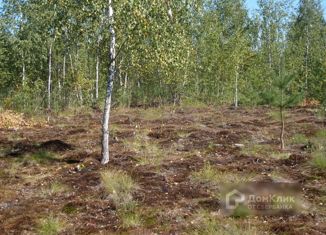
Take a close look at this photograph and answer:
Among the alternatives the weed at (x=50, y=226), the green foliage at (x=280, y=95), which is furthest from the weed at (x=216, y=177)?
the green foliage at (x=280, y=95)

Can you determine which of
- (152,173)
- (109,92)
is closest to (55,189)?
(152,173)

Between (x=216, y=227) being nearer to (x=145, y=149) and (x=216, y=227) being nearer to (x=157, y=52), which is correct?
(x=157, y=52)

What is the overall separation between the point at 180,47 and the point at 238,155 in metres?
4.51

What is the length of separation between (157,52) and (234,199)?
248 inches

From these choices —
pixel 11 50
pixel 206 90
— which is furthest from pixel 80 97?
pixel 206 90

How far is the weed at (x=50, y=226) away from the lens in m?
9.83

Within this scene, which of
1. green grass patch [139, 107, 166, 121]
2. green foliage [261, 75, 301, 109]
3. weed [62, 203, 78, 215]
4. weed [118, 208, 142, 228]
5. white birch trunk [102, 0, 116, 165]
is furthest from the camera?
green grass patch [139, 107, 166, 121]

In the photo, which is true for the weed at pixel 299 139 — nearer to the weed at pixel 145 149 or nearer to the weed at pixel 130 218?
the weed at pixel 145 149

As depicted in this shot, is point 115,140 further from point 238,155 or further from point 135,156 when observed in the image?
point 238,155

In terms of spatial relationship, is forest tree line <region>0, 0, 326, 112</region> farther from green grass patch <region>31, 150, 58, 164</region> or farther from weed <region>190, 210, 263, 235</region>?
weed <region>190, 210, 263, 235</region>

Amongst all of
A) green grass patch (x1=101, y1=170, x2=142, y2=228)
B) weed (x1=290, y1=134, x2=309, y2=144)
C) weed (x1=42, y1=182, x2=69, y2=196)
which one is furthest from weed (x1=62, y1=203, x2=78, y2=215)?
weed (x1=290, y1=134, x2=309, y2=144)

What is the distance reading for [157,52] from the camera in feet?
50.5

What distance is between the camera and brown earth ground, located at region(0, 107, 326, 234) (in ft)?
33.2

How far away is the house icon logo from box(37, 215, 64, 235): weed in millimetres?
3756
